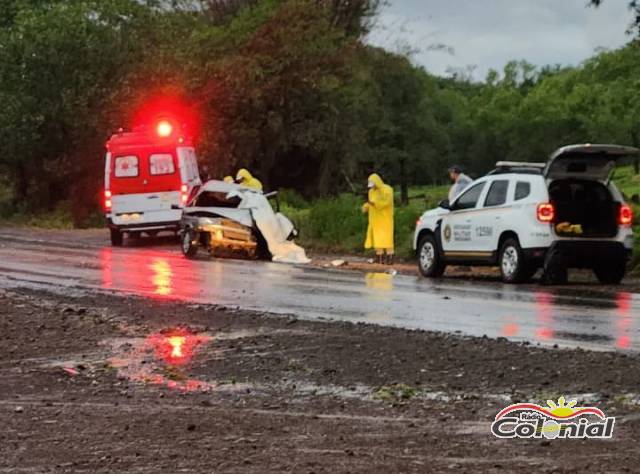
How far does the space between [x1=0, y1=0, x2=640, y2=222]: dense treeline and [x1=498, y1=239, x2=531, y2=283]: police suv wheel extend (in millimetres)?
18176

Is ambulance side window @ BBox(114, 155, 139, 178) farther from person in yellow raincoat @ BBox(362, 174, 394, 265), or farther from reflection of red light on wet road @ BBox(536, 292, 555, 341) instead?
reflection of red light on wet road @ BBox(536, 292, 555, 341)

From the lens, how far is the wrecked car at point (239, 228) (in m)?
24.1

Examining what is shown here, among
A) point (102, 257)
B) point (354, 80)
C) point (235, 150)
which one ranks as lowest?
point (102, 257)

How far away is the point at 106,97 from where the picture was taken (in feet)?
137

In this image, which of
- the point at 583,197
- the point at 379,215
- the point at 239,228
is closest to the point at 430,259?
the point at 379,215

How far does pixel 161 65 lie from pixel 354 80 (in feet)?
22.0

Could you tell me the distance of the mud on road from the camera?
6.16m

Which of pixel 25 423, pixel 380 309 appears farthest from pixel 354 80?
pixel 25 423

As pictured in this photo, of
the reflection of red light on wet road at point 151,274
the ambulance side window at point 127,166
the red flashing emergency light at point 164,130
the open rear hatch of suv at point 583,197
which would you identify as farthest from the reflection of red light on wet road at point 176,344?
the red flashing emergency light at point 164,130

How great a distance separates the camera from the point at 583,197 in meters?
17.8

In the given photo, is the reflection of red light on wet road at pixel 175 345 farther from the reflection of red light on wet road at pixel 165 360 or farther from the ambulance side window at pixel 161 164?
the ambulance side window at pixel 161 164

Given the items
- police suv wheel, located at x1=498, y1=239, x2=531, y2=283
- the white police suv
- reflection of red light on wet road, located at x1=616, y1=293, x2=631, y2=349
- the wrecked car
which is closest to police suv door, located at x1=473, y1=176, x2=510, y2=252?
the white police suv

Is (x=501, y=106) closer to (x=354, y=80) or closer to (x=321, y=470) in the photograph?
(x=354, y=80)

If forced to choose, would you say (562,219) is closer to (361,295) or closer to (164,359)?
(361,295)
